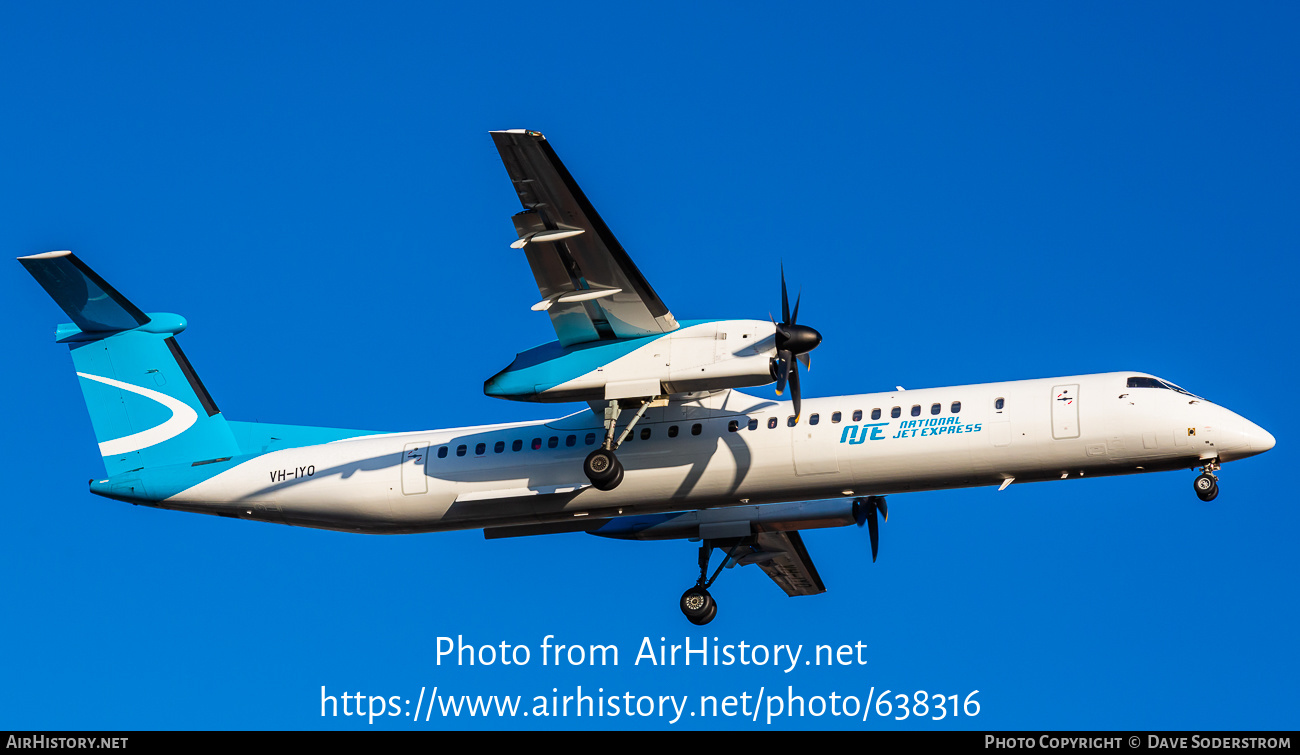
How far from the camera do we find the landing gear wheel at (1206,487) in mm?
17844

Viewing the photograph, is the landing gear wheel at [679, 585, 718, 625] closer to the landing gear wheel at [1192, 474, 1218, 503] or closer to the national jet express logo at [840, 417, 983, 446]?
the national jet express logo at [840, 417, 983, 446]

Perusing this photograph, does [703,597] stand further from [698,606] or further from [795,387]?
[795,387]

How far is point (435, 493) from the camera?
21078 millimetres

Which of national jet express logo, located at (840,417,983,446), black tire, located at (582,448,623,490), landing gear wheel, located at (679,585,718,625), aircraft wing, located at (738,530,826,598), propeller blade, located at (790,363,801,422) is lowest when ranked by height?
landing gear wheel, located at (679,585,718,625)

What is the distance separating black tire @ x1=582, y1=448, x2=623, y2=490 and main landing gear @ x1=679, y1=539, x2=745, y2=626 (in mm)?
4485

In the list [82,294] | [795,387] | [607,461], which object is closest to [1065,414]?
[795,387]

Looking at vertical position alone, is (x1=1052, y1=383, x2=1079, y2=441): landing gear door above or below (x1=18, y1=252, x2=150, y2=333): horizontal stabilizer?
below

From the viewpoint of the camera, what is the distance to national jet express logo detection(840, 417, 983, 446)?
18.9 meters

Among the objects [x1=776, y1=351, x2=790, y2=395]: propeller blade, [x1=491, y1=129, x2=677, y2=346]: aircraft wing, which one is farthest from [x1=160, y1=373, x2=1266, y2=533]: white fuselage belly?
[x1=491, y1=129, x2=677, y2=346]: aircraft wing

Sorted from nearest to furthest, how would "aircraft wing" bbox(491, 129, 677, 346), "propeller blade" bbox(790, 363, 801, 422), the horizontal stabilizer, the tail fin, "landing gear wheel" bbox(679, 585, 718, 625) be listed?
"aircraft wing" bbox(491, 129, 677, 346), "propeller blade" bbox(790, 363, 801, 422), the horizontal stabilizer, the tail fin, "landing gear wheel" bbox(679, 585, 718, 625)

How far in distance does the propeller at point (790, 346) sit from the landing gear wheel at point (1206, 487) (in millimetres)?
5522

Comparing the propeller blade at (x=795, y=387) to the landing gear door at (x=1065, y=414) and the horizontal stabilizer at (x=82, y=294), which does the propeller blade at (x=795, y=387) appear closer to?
the landing gear door at (x=1065, y=414)

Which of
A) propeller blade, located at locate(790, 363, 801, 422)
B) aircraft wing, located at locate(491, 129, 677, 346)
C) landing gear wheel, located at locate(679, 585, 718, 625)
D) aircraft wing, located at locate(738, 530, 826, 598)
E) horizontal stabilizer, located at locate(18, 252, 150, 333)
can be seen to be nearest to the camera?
aircraft wing, located at locate(491, 129, 677, 346)

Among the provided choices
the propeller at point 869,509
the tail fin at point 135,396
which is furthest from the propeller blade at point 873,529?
the tail fin at point 135,396
